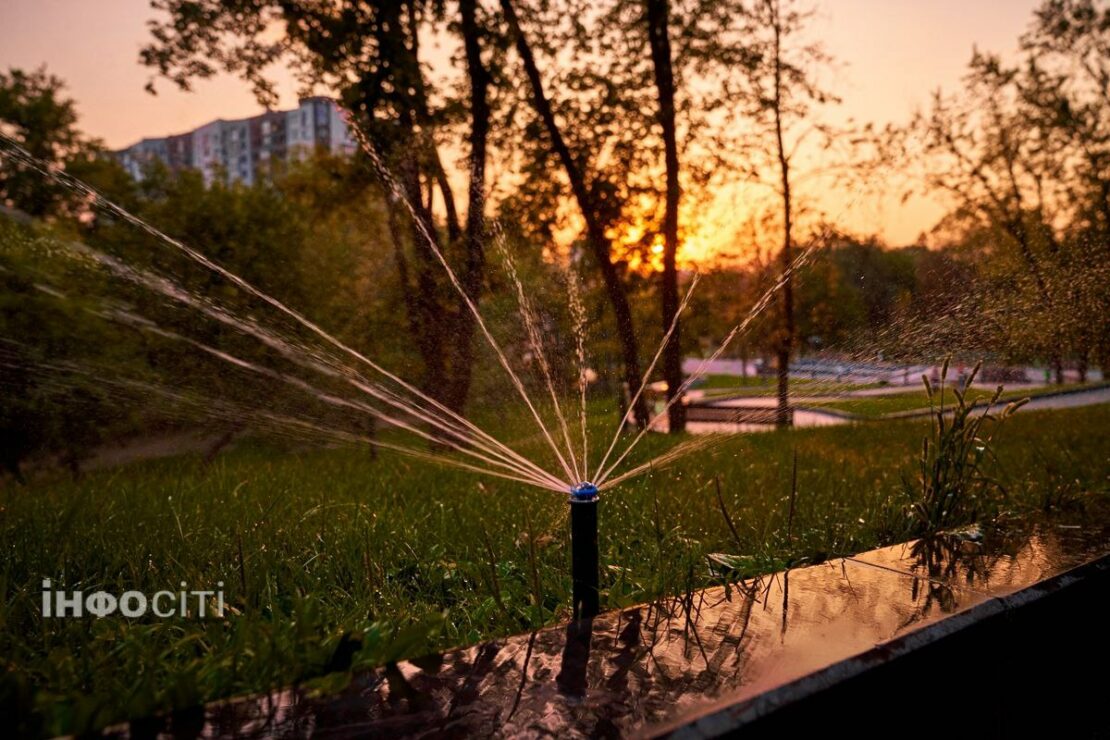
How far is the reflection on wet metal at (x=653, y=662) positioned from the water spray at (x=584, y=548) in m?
0.17

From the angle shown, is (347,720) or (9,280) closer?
(347,720)

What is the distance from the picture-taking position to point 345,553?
3336mm

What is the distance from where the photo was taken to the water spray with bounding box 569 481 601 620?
7.06 ft

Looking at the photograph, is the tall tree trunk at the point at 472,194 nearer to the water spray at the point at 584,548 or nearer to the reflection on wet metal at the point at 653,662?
the water spray at the point at 584,548

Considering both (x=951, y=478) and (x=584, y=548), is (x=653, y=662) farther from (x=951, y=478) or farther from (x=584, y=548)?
(x=951, y=478)

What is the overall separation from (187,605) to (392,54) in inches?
308

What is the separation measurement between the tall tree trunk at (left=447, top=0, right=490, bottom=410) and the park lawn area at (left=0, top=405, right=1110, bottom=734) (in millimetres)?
2435

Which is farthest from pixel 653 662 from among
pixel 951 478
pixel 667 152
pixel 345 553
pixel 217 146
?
pixel 217 146

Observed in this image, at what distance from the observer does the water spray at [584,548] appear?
2150mm

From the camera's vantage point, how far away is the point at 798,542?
11.6 feet

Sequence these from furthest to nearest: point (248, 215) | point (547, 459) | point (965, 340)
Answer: point (248, 215), point (547, 459), point (965, 340)

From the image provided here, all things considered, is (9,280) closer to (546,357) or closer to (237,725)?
(546,357)

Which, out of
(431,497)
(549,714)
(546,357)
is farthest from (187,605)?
(546,357)

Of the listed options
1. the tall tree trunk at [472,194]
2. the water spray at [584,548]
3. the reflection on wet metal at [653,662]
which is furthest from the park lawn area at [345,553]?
the tall tree trunk at [472,194]
